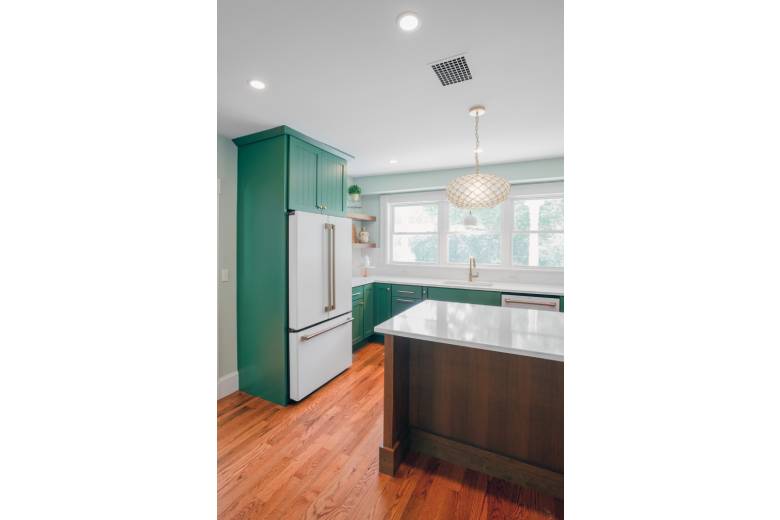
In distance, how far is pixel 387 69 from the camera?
1811 mm

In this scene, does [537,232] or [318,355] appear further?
[537,232]

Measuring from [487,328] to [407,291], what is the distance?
230 cm

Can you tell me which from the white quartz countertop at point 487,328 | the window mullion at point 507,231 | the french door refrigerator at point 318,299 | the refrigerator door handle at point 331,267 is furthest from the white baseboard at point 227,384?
the window mullion at point 507,231

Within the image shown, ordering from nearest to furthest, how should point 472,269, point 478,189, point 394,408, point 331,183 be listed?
point 394,408 < point 478,189 < point 331,183 < point 472,269

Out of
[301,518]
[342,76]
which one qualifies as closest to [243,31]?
[342,76]

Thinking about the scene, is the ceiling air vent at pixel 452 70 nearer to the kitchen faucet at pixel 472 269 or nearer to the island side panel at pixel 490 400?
the island side panel at pixel 490 400

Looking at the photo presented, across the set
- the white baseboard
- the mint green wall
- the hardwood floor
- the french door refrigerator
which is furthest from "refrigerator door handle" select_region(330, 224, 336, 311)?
the mint green wall

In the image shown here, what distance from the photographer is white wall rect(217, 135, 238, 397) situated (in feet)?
9.05

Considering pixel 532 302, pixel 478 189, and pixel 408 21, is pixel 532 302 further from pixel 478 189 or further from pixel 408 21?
pixel 408 21

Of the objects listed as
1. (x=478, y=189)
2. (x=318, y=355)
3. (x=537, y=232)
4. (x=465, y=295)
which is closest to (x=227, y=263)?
(x=318, y=355)

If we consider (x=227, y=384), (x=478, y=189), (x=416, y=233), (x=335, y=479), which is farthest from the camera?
(x=416, y=233)

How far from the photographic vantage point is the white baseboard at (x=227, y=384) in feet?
9.09
